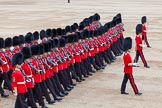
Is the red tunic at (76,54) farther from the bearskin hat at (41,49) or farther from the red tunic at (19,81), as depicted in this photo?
the red tunic at (19,81)

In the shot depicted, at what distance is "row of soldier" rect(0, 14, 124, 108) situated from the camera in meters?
9.44

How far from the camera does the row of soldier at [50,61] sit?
31.0 ft

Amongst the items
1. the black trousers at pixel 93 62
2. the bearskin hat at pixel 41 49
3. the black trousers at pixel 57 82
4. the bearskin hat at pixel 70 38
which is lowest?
the black trousers at pixel 93 62

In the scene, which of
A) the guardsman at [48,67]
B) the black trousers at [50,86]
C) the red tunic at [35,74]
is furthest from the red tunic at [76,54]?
the red tunic at [35,74]

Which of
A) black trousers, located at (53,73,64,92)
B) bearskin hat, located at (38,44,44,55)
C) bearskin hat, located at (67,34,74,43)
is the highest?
bearskin hat, located at (38,44,44,55)

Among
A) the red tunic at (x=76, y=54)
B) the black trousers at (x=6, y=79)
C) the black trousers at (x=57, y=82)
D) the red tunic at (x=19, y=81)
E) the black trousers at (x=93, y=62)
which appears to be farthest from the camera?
the black trousers at (x=93, y=62)

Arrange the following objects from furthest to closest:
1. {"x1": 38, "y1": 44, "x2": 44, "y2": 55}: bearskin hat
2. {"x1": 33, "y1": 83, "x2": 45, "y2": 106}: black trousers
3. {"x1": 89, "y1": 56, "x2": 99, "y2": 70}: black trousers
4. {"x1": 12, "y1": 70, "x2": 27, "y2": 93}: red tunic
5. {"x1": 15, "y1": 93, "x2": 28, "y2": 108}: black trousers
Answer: {"x1": 89, "y1": 56, "x2": 99, "y2": 70}: black trousers < {"x1": 38, "y1": 44, "x2": 44, "y2": 55}: bearskin hat < {"x1": 33, "y1": 83, "x2": 45, "y2": 106}: black trousers < {"x1": 15, "y1": 93, "x2": 28, "y2": 108}: black trousers < {"x1": 12, "y1": 70, "x2": 27, "y2": 93}: red tunic

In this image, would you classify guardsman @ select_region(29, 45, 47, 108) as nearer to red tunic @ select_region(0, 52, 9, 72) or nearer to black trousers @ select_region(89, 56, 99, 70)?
red tunic @ select_region(0, 52, 9, 72)

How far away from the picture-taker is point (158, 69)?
47.1 feet

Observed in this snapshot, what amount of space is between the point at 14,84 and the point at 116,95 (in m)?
3.11

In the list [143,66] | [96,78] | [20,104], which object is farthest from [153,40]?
[20,104]

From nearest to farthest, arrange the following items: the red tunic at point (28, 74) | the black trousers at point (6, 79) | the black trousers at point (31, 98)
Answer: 1. the red tunic at point (28, 74)
2. the black trousers at point (31, 98)
3. the black trousers at point (6, 79)

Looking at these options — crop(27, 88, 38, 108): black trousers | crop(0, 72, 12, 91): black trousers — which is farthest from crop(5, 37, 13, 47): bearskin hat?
crop(27, 88, 38, 108): black trousers

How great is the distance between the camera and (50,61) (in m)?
10.4
